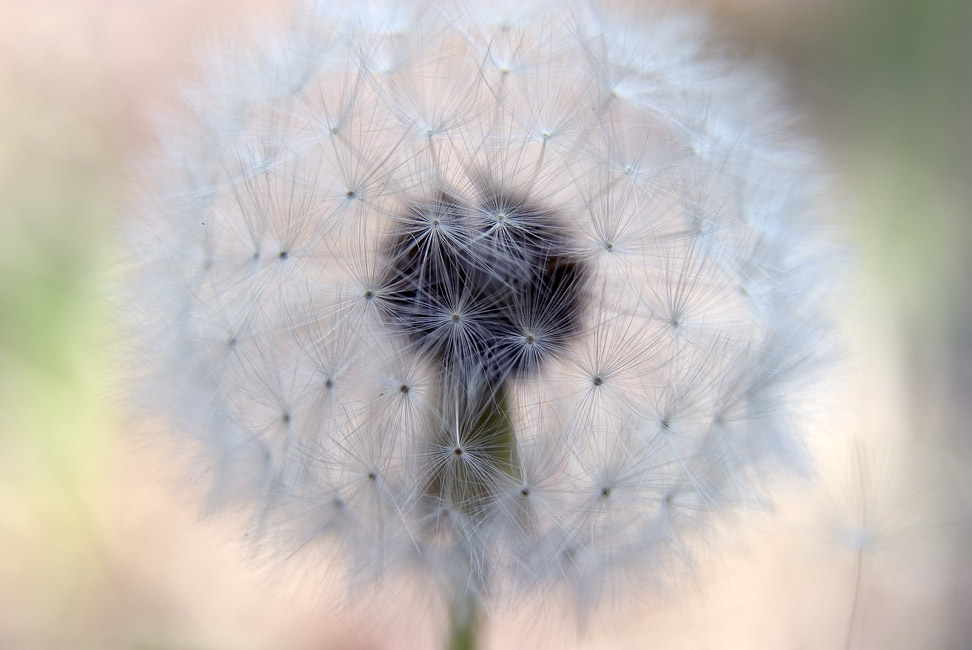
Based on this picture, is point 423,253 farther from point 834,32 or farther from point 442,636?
point 834,32

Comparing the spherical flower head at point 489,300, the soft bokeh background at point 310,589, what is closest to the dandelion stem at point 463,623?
the spherical flower head at point 489,300

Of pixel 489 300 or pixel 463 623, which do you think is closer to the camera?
pixel 489 300

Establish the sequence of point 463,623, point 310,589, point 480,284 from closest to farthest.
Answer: point 480,284, point 463,623, point 310,589

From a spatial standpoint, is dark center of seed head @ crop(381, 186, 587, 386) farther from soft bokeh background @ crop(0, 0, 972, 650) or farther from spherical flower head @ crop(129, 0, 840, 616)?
soft bokeh background @ crop(0, 0, 972, 650)

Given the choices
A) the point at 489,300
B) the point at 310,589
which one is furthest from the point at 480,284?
the point at 310,589

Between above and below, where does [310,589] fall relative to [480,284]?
below

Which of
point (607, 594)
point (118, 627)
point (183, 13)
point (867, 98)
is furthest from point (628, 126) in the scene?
point (118, 627)

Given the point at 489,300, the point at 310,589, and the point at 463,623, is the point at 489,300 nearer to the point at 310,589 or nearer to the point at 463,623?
the point at 463,623
